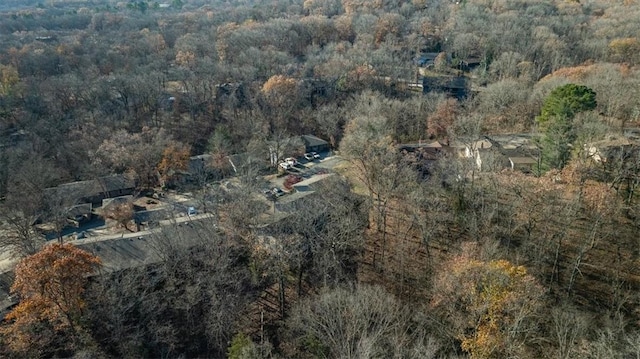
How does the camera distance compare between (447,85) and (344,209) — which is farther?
(447,85)

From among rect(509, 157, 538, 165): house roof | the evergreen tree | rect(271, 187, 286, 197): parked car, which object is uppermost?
the evergreen tree

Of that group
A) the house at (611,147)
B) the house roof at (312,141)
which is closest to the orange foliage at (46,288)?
the house roof at (312,141)

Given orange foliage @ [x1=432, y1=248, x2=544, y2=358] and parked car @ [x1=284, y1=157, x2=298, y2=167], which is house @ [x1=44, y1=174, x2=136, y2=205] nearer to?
parked car @ [x1=284, y1=157, x2=298, y2=167]

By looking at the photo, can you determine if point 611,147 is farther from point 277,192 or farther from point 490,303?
point 277,192

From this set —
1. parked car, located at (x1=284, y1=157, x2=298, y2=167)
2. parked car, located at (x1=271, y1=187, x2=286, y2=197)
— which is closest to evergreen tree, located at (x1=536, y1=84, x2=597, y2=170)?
parked car, located at (x1=271, y1=187, x2=286, y2=197)

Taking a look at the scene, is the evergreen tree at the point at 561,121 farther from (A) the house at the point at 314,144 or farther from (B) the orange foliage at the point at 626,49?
(B) the orange foliage at the point at 626,49

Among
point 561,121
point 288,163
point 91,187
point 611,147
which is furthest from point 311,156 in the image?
point 611,147

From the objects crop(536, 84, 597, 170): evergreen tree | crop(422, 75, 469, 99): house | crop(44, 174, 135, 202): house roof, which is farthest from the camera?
crop(422, 75, 469, 99): house
